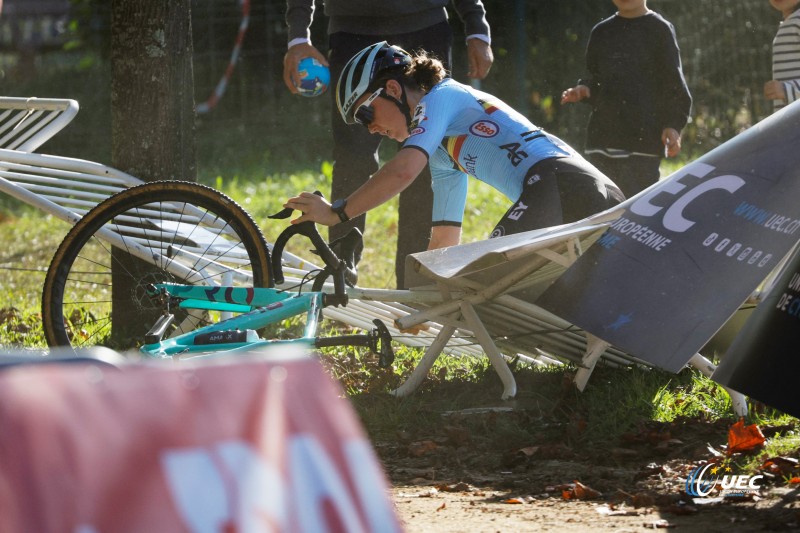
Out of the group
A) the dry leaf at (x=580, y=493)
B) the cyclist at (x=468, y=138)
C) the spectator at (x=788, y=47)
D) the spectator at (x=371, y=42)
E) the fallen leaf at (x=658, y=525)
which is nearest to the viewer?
the fallen leaf at (x=658, y=525)

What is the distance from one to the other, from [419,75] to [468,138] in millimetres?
335

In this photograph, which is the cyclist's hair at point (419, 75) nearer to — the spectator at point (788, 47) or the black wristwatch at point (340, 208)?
the black wristwatch at point (340, 208)

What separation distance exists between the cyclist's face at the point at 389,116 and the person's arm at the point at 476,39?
1.19 meters

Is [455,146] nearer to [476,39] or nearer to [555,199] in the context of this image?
[555,199]

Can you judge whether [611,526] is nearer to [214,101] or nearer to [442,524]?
[442,524]

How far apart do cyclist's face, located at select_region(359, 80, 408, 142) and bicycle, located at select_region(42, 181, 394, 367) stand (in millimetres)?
559

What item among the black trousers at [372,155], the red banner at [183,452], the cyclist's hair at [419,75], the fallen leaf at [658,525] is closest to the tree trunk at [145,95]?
the black trousers at [372,155]

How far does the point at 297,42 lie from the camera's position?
5832 mm

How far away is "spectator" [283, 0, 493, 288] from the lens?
584 centimetres

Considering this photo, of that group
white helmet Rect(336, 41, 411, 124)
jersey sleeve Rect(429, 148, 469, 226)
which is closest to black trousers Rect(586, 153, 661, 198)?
jersey sleeve Rect(429, 148, 469, 226)

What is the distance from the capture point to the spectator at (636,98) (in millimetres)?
6383

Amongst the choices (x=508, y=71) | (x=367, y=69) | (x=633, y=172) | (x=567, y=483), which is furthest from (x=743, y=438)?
(x=508, y=71)

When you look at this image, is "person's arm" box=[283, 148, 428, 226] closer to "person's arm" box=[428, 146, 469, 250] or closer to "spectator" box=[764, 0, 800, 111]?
"person's arm" box=[428, 146, 469, 250]

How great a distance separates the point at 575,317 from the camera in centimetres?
383
